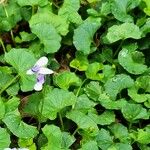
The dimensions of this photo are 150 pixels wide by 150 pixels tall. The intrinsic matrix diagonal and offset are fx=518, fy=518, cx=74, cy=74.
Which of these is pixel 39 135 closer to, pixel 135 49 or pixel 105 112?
pixel 105 112

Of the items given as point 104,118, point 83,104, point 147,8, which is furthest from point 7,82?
point 147,8

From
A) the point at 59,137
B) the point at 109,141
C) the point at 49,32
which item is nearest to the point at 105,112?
the point at 109,141

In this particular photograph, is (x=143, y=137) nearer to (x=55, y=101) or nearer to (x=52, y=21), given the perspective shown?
(x=55, y=101)

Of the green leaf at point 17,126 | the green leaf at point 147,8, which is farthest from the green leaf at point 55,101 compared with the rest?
the green leaf at point 147,8

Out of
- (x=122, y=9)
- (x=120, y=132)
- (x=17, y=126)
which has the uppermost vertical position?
(x=122, y=9)

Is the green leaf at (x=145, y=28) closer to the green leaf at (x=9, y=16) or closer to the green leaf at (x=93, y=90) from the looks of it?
the green leaf at (x=93, y=90)

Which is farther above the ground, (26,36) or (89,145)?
(26,36)

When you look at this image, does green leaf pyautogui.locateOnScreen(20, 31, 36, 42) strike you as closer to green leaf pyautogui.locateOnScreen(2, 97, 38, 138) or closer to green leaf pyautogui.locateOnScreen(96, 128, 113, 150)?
green leaf pyautogui.locateOnScreen(2, 97, 38, 138)
